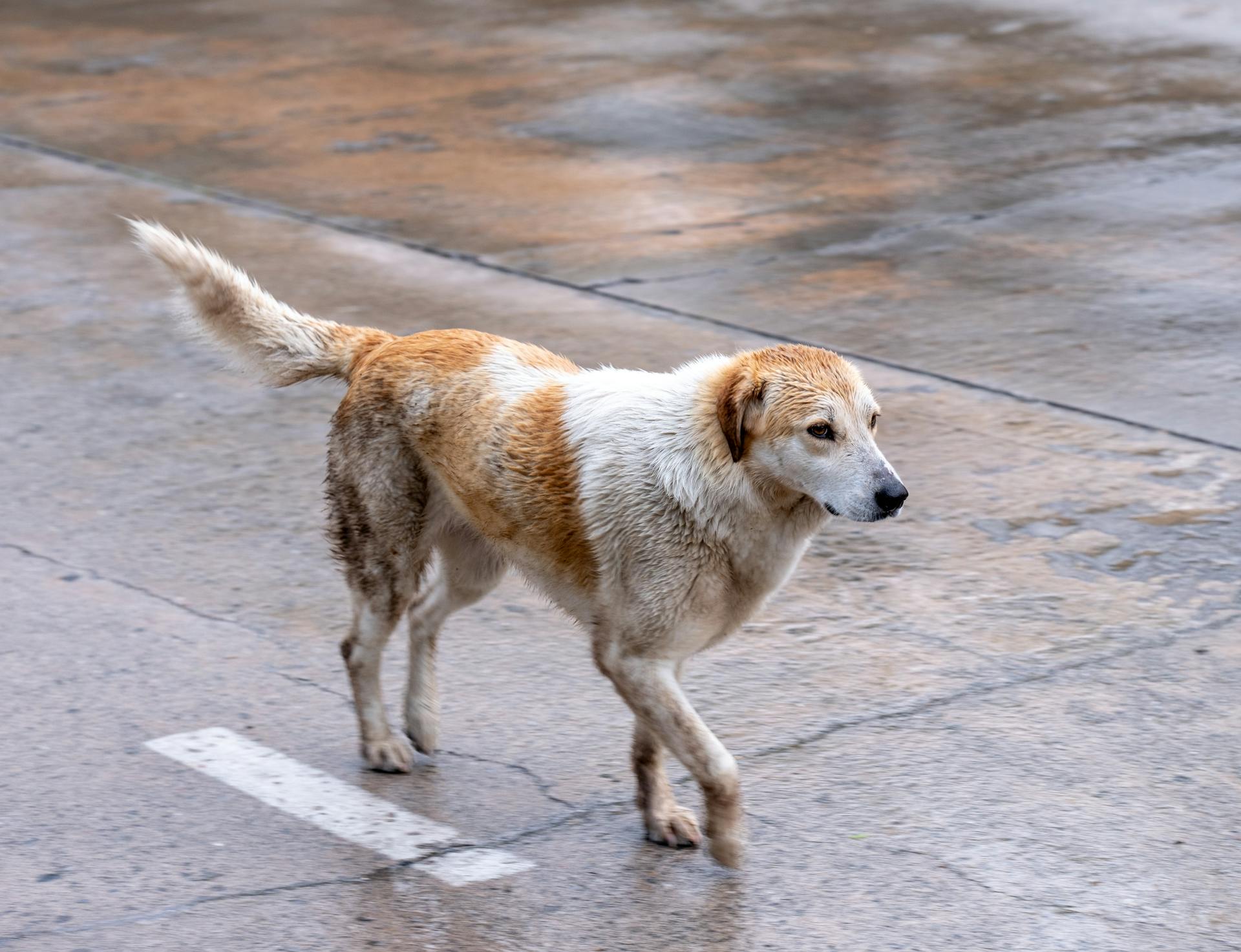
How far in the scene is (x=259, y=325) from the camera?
5.09 metres

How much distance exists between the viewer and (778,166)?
38.4ft

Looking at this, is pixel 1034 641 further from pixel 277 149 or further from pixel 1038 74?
pixel 1038 74

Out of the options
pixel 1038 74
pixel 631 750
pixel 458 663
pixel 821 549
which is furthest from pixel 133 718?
pixel 1038 74

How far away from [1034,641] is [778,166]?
21.9 ft

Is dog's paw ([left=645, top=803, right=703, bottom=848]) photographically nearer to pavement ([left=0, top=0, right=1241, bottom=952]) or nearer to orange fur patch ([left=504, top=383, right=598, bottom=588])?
pavement ([left=0, top=0, right=1241, bottom=952])

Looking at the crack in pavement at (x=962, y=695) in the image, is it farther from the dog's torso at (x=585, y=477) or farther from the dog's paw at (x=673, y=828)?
the dog's torso at (x=585, y=477)

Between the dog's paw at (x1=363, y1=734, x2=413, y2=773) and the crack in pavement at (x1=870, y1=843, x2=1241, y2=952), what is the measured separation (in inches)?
53.4

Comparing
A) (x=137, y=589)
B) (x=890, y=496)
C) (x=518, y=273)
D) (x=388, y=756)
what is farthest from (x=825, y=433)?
(x=518, y=273)

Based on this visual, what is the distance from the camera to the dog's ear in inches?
163

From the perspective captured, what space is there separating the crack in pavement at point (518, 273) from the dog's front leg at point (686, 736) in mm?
3716

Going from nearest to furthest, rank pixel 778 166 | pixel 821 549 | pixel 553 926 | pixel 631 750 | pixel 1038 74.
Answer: pixel 553 926 < pixel 631 750 < pixel 821 549 < pixel 778 166 < pixel 1038 74

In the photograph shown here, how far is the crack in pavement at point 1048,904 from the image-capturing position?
4020 mm

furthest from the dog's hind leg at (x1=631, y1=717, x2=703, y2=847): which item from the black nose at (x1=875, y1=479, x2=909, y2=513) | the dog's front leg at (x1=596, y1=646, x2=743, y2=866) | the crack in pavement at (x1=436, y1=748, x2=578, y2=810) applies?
the black nose at (x1=875, y1=479, x2=909, y2=513)

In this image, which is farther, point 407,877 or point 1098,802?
point 1098,802
